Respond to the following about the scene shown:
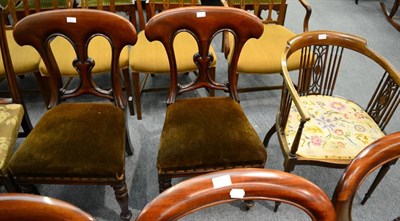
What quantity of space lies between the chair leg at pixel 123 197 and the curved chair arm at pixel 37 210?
593 millimetres

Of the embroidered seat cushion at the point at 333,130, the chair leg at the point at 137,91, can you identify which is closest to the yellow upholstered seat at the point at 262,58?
the embroidered seat cushion at the point at 333,130

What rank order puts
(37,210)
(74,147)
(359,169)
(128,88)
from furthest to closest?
(128,88) → (74,147) → (359,169) → (37,210)

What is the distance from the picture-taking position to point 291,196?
59cm

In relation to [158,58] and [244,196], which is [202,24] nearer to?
[158,58]

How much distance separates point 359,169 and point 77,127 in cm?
104

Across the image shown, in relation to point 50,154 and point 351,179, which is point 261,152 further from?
point 50,154

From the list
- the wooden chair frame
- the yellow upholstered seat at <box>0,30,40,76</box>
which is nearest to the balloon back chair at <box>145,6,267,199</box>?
the yellow upholstered seat at <box>0,30,40,76</box>

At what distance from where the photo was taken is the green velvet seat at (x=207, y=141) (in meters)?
1.13

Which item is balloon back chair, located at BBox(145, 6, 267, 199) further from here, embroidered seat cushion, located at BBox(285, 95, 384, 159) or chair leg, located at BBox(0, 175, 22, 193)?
chair leg, located at BBox(0, 175, 22, 193)

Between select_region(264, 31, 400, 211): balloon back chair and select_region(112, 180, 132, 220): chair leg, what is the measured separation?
673 millimetres

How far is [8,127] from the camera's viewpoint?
4.20 ft

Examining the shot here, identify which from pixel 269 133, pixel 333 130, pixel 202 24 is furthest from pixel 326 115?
pixel 202 24

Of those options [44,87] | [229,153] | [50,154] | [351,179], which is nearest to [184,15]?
[229,153]

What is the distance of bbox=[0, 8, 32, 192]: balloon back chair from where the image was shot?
45.9 inches
